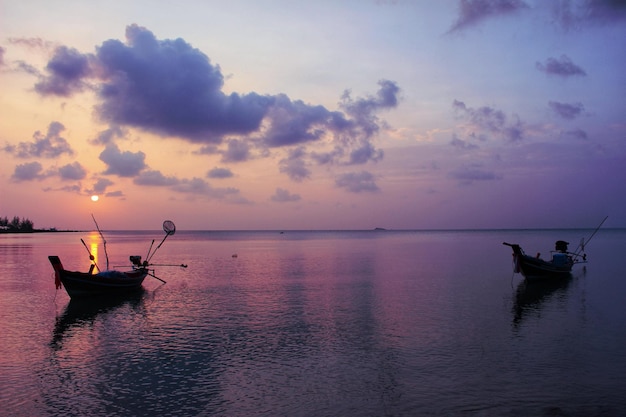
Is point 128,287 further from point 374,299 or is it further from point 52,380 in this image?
point 52,380

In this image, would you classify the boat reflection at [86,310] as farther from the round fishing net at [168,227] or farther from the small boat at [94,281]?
the round fishing net at [168,227]

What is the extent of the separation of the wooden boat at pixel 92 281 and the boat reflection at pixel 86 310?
0.46 metres

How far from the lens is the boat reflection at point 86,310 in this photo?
22.2 meters

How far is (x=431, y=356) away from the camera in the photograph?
17.3m

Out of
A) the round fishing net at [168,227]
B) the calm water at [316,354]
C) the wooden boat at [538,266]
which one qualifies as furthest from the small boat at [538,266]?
the round fishing net at [168,227]

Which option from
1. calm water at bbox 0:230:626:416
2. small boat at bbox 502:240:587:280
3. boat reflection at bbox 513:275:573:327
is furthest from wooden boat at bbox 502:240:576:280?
calm water at bbox 0:230:626:416

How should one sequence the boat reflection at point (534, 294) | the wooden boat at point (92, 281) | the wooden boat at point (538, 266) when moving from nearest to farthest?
the boat reflection at point (534, 294)
the wooden boat at point (92, 281)
the wooden boat at point (538, 266)

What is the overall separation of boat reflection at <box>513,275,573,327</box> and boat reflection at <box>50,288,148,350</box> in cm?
2114

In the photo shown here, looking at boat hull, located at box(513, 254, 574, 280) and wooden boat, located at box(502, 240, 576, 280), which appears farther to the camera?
boat hull, located at box(513, 254, 574, 280)

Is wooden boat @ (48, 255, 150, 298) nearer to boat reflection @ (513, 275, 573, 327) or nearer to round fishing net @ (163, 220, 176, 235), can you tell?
round fishing net @ (163, 220, 176, 235)

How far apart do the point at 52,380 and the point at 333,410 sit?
29.4ft

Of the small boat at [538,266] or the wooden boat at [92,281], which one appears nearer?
the wooden boat at [92,281]

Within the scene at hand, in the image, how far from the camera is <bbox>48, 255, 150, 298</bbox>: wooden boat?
29.9 meters

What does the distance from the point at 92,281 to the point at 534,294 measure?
99.2ft
